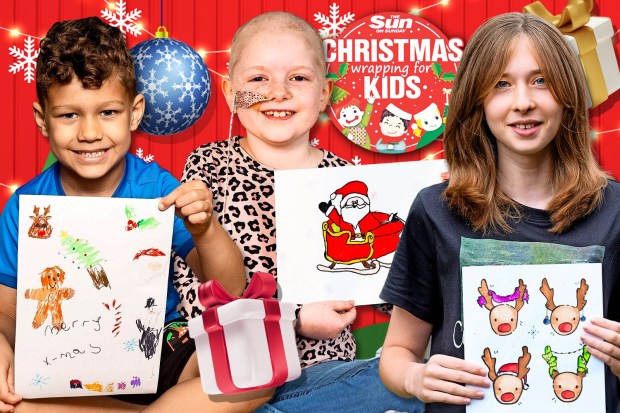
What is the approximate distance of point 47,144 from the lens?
8.18 ft

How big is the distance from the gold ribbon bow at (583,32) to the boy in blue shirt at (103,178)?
3.81 feet

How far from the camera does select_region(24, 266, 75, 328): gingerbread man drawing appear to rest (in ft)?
6.29

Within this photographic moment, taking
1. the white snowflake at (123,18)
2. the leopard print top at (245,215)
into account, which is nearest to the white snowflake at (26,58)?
the white snowflake at (123,18)

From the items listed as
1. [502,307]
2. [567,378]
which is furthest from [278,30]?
[567,378]

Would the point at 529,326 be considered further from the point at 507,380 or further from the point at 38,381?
the point at 38,381

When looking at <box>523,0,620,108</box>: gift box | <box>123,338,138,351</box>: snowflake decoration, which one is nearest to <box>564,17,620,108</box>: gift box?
<box>523,0,620,108</box>: gift box

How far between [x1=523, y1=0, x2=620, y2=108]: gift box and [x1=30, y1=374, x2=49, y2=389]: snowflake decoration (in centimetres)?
165

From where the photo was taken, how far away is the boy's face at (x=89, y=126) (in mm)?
2072

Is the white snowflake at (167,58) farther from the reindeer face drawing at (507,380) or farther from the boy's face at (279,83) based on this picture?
the reindeer face drawing at (507,380)

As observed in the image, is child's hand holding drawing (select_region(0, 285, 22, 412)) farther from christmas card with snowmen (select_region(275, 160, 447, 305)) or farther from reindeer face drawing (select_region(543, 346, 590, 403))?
reindeer face drawing (select_region(543, 346, 590, 403))

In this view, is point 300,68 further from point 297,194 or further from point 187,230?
point 187,230

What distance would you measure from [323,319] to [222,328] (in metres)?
0.47

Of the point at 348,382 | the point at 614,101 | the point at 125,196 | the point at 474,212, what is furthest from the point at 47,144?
the point at 614,101

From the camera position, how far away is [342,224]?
238 cm
